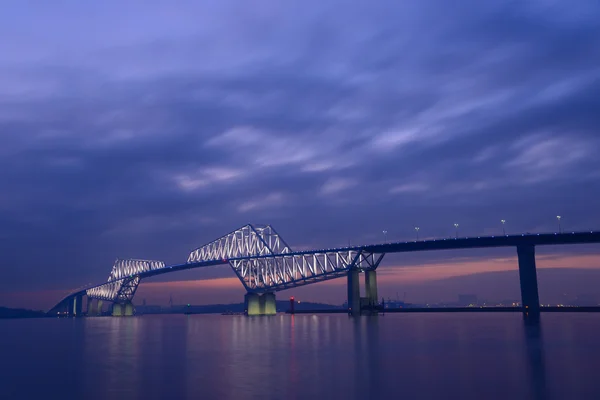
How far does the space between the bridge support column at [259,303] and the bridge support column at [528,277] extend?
68.0 m

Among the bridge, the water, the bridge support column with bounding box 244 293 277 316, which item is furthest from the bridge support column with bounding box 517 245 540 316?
the water

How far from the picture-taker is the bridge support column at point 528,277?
369 ft

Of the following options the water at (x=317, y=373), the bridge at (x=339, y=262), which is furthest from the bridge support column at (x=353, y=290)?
the water at (x=317, y=373)

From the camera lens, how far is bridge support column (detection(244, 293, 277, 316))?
497 ft

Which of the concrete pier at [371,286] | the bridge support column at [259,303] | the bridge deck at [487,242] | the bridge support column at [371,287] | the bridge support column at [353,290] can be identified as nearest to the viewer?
the bridge deck at [487,242]

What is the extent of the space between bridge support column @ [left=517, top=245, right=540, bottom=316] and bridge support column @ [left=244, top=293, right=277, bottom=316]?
68.0 meters

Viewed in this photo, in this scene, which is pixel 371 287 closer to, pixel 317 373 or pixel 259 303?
pixel 259 303

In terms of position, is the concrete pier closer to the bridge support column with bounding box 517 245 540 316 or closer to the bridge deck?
the bridge deck

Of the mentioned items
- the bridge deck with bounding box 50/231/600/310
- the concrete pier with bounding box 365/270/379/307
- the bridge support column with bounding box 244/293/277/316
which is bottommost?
the bridge support column with bounding box 244/293/277/316

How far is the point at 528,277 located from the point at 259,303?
7297 centimetres

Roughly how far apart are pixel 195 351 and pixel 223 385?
17508 millimetres

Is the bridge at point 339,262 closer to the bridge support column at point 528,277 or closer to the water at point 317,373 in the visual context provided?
the bridge support column at point 528,277

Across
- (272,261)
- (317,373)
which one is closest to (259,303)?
(272,261)

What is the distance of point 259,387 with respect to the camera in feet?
72.6
